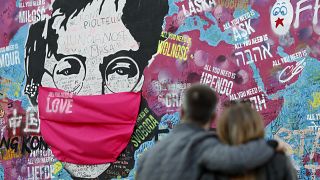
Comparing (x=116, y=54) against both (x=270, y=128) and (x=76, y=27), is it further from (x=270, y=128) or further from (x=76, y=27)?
(x=270, y=128)

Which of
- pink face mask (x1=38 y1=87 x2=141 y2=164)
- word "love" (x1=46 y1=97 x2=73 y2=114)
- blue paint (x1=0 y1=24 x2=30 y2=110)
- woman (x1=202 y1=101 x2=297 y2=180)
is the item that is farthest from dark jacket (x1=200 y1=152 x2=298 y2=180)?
blue paint (x1=0 y1=24 x2=30 y2=110)

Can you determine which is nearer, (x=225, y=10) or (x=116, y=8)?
(x=225, y=10)

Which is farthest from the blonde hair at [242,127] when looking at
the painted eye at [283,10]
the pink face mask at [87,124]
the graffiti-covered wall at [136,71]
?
the pink face mask at [87,124]

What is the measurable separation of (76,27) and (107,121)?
1.36m

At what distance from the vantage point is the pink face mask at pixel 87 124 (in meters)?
6.36

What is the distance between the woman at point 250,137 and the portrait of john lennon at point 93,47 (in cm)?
377

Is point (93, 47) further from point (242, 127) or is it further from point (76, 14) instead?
point (242, 127)

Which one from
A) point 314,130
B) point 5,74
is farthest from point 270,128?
point 5,74

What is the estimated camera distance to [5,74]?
7.36 meters

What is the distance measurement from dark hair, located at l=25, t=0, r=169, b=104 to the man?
3.62 m
